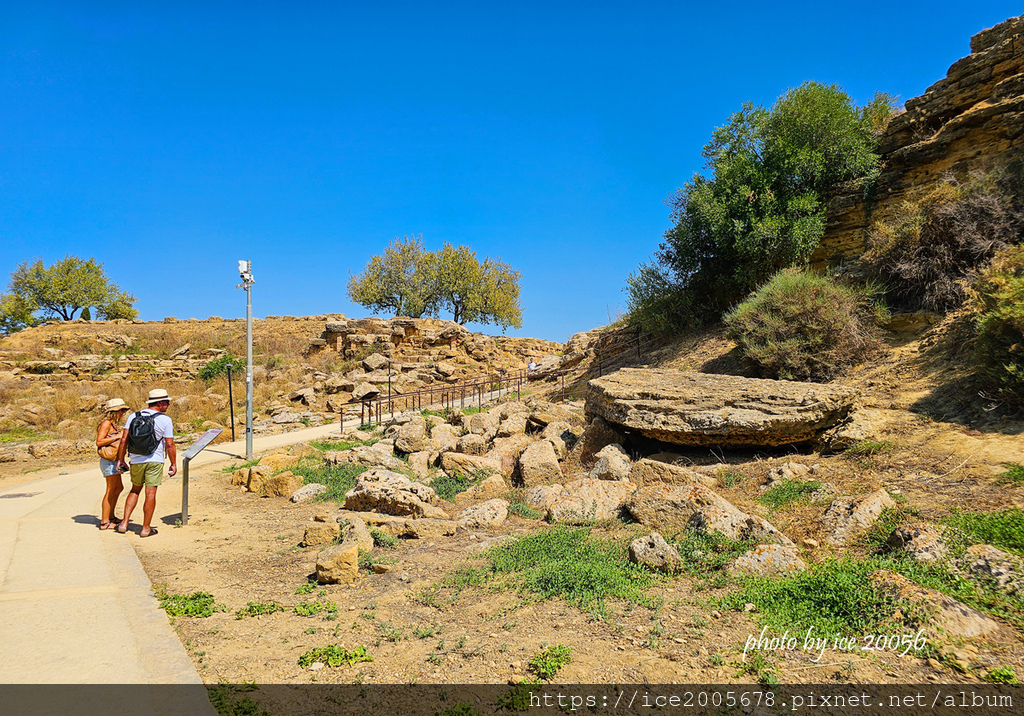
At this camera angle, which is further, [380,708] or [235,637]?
[235,637]

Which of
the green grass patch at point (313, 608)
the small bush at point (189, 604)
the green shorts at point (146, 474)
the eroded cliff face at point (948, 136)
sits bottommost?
the green grass patch at point (313, 608)

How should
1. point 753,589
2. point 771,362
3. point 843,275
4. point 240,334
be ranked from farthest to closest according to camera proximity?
point 240,334 → point 843,275 → point 771,362 → point 753,589

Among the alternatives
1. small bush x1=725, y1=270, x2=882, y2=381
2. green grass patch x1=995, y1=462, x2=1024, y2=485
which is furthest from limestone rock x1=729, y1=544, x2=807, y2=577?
small bush x1=725, y1=270, x2=882, y2=381

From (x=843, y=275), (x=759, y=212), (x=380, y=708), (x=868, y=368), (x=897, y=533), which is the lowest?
(x=380, y=708)

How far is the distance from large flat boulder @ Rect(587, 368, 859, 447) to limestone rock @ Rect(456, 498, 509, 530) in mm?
2951

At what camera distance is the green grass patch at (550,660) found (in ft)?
11.8

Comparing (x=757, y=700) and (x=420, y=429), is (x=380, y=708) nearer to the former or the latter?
(x=757, y=700)

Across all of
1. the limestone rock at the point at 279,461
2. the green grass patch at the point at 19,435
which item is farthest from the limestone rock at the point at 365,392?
the green grass patch at the point at 19,435

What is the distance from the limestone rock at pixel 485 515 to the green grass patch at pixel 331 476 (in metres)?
2.94

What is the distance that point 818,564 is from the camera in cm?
497

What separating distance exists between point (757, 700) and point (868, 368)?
9.26 m

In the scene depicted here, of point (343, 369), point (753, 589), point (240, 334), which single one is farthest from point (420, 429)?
point (240, 334)

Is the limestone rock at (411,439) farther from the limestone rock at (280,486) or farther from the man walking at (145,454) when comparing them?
the man walking at (145,454)

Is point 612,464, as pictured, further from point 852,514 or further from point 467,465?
point 852,514
